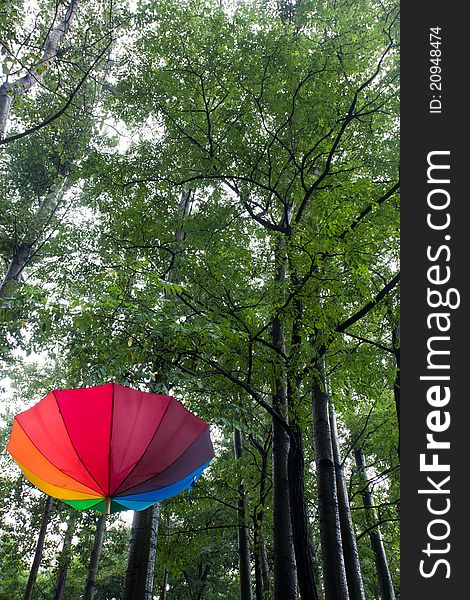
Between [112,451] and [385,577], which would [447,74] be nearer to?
[112,451]

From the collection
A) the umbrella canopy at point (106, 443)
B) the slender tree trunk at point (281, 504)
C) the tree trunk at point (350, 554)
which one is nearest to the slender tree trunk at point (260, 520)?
the tree trunk at point (350, 554)

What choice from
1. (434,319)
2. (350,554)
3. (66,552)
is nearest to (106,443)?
(434,319)

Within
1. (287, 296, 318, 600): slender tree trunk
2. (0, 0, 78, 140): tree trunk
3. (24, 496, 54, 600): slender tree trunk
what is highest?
(0, 0, 78, 140): tree trunk

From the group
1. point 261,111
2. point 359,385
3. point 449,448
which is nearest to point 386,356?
point 359,385

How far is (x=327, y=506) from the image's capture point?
4297mm

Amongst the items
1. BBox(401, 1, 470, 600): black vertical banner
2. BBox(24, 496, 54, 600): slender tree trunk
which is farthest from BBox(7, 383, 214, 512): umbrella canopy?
BBox(24, 496, 54, 600): slender tree trunk

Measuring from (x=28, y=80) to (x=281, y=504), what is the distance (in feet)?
21.0

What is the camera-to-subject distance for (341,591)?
152 inches

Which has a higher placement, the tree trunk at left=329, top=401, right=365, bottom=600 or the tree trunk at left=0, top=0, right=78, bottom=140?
the tree trunk at left=0, top=0, right=78, bottom=140

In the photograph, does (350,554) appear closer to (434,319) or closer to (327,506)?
(327,506)

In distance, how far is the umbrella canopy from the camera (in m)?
3.62

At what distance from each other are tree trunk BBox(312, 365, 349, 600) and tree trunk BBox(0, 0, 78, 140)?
474cm

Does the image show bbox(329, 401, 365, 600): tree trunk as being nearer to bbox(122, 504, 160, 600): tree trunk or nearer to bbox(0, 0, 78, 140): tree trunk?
bbox(122, 504, 160, 600): tree trunk

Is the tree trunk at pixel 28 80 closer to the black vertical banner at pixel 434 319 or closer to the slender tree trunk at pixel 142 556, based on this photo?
the slender tree trunk at pixel 142 556
